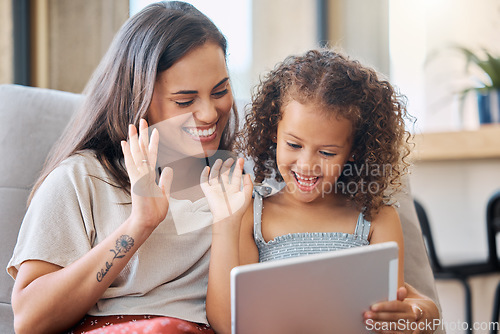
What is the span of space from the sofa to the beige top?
0.87 ft

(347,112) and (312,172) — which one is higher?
(347,112)

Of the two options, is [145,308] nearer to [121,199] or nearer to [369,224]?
[121,199]

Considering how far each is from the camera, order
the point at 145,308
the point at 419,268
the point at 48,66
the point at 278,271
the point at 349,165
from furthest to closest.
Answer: the point at 48,66, the point at 419,268, the point at 349,165, the point at 145,308, the point at 278,271

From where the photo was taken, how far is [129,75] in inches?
37.2

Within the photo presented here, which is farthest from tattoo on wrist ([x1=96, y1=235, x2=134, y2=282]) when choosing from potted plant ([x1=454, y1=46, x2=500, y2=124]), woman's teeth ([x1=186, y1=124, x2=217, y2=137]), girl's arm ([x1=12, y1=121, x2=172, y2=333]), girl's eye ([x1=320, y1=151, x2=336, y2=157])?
potted plant ([x1=454, y1=46, x2=500, y2=124])

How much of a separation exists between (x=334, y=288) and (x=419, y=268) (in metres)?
0.55

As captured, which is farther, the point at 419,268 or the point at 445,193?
the point at 445,193

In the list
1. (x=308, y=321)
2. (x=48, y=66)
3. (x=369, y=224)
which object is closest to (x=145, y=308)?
(x=308, y=321)

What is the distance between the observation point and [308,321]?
68 cm

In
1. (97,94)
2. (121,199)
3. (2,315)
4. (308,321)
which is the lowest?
(2,315)

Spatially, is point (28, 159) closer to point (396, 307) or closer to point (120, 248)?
point (120, 248)

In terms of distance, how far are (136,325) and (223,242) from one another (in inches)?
7.5

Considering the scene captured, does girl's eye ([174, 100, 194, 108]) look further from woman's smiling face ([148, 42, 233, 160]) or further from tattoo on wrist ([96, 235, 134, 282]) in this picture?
tattoo on wrist ([96, 235, 134, 282])

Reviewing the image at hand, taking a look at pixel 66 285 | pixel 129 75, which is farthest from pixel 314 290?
pixel 129 75
